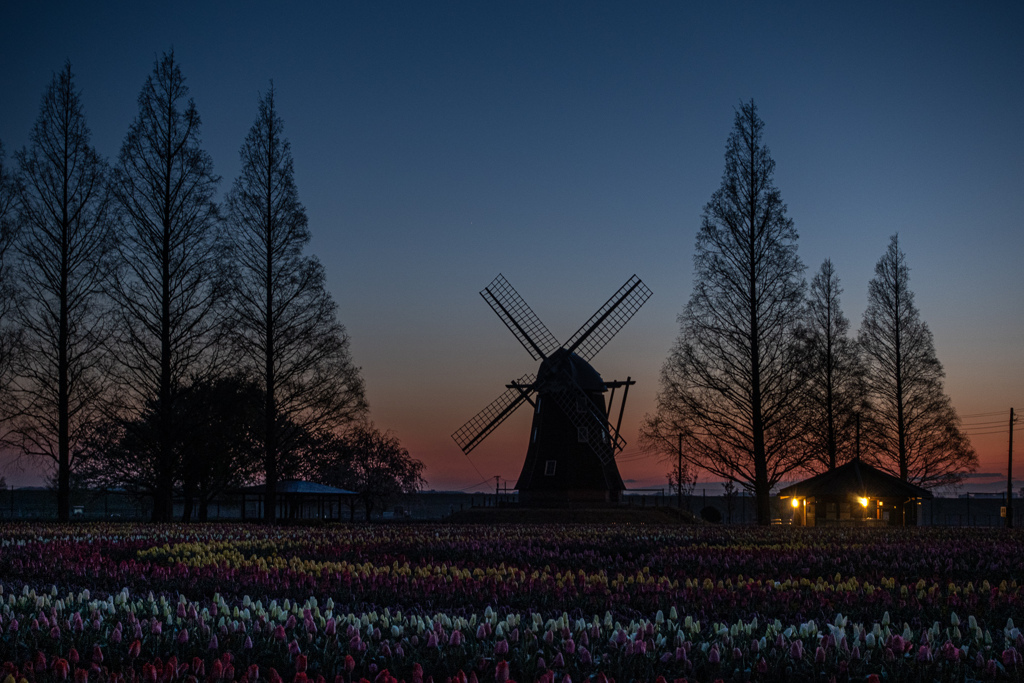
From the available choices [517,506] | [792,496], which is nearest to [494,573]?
[517,506]

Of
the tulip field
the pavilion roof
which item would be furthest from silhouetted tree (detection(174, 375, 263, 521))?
the pavilion roof

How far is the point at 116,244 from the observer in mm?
30141

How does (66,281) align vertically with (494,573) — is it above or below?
above

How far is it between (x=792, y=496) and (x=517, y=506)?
15.1 metres

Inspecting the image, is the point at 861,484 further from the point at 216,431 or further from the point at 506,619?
the point at 506,619

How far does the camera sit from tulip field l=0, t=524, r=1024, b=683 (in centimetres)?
A: 500

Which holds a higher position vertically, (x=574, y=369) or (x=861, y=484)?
(x=574, y=369)

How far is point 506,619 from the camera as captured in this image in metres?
6.39

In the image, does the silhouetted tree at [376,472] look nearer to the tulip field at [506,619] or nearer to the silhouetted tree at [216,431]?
the silhouetted tree at [216,431]

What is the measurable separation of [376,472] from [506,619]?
69550 millimetres

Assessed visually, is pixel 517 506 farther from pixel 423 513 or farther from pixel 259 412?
pixel 423 513

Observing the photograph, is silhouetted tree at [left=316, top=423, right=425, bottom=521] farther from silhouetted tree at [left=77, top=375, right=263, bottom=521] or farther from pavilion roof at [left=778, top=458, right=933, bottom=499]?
pavilion roof at [left=778, top=458, right=933, bottom=499]

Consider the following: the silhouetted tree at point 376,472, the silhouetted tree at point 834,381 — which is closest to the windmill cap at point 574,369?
the silhouetted tree at point 834,381

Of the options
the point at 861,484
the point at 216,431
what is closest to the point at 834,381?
the point at 861,484
